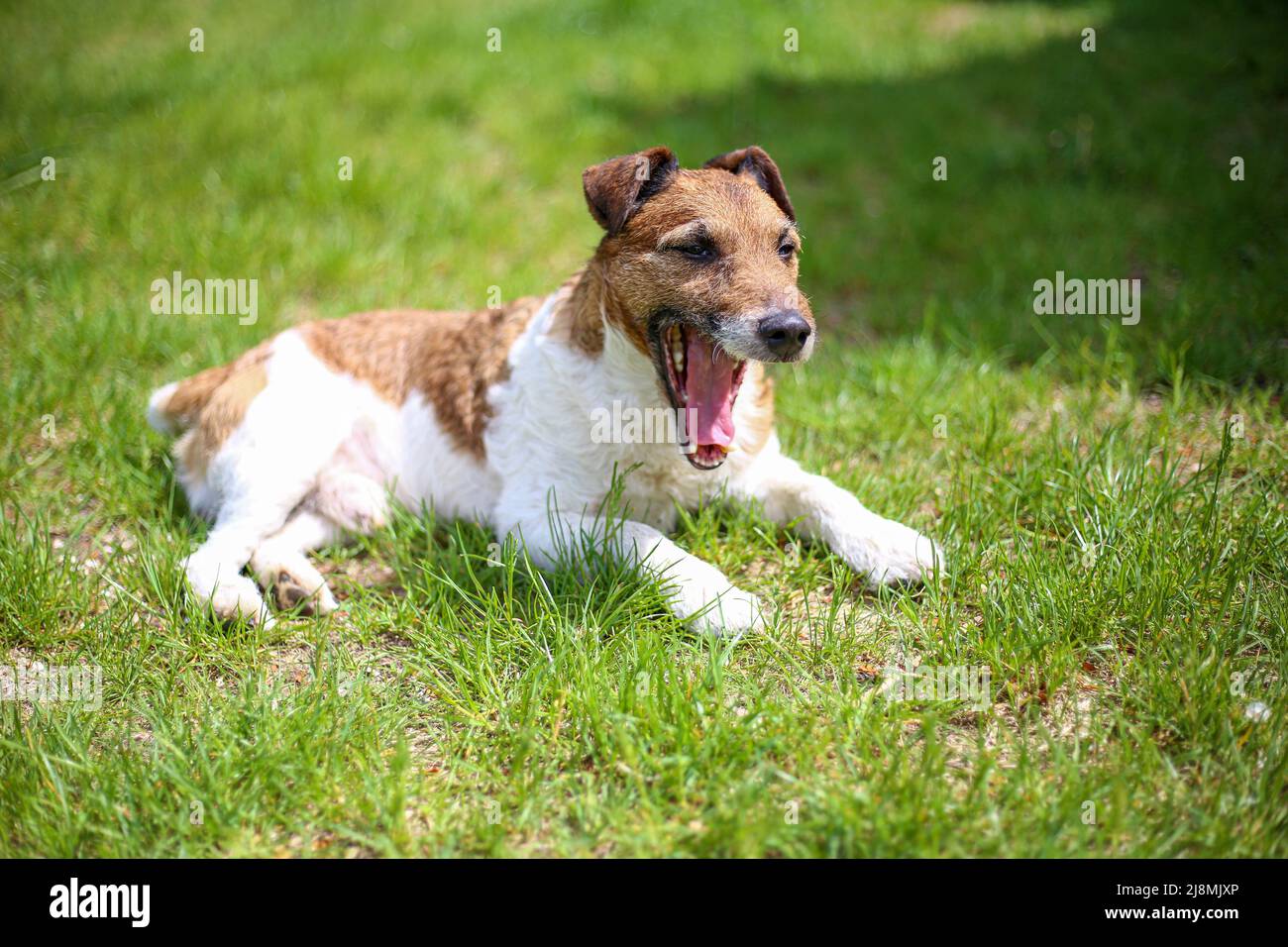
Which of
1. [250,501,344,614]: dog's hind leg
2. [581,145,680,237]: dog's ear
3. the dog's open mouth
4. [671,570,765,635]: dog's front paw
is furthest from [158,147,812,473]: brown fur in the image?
[671,570,765,635]: dog's front paw

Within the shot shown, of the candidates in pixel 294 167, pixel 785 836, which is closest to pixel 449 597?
pixel 785 836

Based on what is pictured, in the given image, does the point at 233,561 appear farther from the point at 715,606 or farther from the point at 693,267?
the point at 693,267

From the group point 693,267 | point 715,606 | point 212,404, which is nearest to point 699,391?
point 693,267

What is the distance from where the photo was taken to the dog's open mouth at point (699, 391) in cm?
359

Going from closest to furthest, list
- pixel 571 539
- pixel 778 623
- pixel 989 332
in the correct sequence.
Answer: pixel 778 623 → pixel 571 539 → pixel 989 332

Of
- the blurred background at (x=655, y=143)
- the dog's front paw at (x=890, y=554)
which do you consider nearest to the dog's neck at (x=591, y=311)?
the dog's front paw at (x=890, y=554)

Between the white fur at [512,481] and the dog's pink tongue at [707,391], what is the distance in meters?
0.16

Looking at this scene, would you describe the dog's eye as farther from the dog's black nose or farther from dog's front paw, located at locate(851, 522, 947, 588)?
A: dog's front paw, located at locate(851, 522, 947, 588)

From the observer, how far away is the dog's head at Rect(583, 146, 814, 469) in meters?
3.44

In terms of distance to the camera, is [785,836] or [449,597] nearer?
[785,836]

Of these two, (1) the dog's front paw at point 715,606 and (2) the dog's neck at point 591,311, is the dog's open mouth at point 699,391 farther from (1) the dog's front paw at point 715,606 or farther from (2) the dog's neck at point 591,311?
(1) the dog's front paw at point 715,606

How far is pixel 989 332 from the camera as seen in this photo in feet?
17.9

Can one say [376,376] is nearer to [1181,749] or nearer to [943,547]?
[943,547]

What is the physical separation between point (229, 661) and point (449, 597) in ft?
2.67
